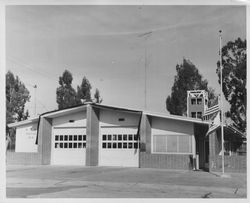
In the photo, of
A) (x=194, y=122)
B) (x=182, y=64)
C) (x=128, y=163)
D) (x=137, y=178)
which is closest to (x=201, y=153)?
(x=194, y=122)

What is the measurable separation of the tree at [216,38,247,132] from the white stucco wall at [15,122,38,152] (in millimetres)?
10123

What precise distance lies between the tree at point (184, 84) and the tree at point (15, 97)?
20.4 feet

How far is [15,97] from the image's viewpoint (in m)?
14.0

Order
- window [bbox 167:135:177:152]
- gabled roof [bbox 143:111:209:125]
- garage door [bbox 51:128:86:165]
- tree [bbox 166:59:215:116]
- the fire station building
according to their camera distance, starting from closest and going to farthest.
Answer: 1. tree [bbox 166:59:215:116]
2. gabled roof [bbox 143:111:209:125]
3. the fire station building
4. window [bbox 167:135:177:152]
5. garage door [bbox 51:128:86:165]

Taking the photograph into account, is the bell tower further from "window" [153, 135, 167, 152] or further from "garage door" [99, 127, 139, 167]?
"garage door" [99, 127, 139, 167]

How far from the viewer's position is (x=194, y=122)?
15938mm

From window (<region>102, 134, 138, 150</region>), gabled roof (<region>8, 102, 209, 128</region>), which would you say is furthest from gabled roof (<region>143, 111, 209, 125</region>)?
window (<region>102, 134, 138, 150</region>)

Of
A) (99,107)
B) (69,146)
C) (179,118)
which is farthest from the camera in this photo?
(69,146)

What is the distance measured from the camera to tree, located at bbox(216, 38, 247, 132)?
12.3 metres

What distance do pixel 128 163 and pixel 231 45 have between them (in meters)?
7.63

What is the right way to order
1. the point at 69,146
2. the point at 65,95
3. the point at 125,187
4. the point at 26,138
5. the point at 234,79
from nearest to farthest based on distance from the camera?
1. the point at 125,187
2. the point at 234,79
3. the point at 69,146
4. the point at 26,138
5. the point at 65,95

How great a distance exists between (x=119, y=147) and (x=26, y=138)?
5.32m

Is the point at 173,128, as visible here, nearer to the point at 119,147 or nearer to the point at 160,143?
the point at 160,143

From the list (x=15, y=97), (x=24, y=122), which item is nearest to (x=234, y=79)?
(x=15, y=97)
